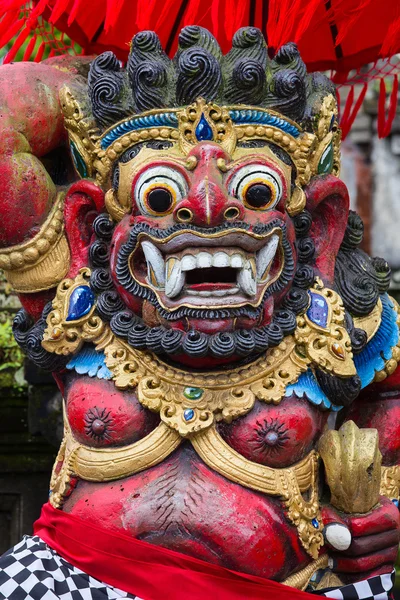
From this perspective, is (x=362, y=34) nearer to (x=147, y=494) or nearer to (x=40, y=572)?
(x=147, y=494)

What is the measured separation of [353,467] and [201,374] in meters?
0.47

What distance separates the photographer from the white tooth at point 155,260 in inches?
105

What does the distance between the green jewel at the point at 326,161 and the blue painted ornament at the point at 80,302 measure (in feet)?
2.42

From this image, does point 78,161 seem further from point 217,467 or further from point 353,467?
point 353,467

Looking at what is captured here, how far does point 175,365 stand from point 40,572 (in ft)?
2.09

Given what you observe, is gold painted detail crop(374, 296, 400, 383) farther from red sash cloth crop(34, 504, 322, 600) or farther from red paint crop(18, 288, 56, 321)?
red paint crop(18, 288, 56, 321)

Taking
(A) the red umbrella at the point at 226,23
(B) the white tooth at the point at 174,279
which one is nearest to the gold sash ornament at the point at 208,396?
(B) the white tooth at the point at 174,279

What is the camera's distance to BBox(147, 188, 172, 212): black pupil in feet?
8.80

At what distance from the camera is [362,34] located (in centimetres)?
335

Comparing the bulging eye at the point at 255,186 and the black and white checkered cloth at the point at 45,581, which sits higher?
the bulging eye at the point at 255,186

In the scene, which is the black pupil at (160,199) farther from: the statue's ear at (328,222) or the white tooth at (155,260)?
the statue's ear at (328,222)

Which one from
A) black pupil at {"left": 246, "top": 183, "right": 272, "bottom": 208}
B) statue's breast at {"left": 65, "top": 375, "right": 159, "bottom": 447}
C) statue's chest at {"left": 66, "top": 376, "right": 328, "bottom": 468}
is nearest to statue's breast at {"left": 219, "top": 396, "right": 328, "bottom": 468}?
statue's chest at {"left": 66, "top": 376, "right": 328, "bottom": 468}

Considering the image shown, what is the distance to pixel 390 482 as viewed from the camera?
2.96 meters

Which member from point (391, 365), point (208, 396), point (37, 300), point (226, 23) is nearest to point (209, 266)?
point (208, 396)
